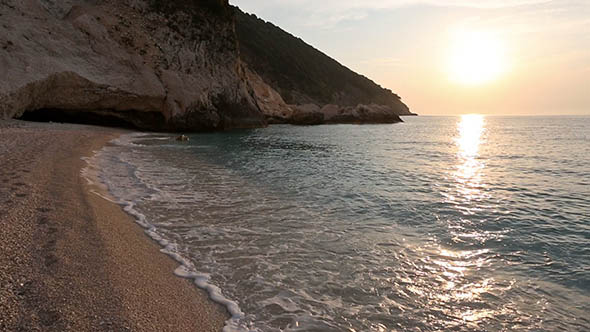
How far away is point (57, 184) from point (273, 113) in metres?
51.4

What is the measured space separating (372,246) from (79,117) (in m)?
28.0

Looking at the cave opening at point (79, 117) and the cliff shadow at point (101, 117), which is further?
the cliff shadow at point (101, 117)

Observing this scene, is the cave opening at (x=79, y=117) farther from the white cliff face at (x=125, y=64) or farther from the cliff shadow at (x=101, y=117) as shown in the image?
the white cliff face at (x=125, y=64)

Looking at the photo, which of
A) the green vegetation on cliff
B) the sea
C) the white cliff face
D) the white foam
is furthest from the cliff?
the green vegetation on cliff

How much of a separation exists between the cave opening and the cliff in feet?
0.25

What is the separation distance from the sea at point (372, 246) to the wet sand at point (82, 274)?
38 cm

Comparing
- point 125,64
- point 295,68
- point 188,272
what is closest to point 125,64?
point 125,64

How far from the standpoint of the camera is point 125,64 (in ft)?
92.6

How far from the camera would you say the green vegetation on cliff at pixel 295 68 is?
91500 millimetres

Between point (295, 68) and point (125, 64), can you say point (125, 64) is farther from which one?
point (295, 68)

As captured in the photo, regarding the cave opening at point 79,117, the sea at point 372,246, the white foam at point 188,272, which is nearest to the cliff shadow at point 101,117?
the cave opening at point 79,117

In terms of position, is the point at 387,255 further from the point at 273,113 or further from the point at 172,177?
the point at 273,113

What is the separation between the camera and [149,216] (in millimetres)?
6863

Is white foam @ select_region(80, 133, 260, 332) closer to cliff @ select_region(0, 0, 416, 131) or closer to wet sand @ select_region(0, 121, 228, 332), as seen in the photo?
wet sand @ select_region(0, 121, 228, 332)
